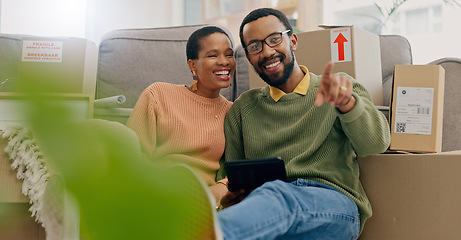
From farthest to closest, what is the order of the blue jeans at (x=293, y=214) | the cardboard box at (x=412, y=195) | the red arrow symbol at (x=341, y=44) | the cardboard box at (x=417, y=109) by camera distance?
the red arrow symbol at (x=341, y=44) < the cardboard box at (x=417, y=109) < the cardboard box at (x=412, y=195) < the blue jeans at (x=293, y=214)

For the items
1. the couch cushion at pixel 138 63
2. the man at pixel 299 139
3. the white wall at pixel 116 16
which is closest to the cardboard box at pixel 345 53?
the man at pixel 299 139

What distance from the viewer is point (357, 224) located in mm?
1072

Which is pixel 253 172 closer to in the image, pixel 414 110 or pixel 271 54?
pixel 271 54

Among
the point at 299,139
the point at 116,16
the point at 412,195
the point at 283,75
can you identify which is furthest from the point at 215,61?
the point at 116,16

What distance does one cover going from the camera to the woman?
123 centimetres

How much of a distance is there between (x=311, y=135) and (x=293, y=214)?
0.31 m

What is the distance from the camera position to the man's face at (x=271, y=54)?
3.98 ft

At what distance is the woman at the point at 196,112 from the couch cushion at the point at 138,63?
1.75 ft

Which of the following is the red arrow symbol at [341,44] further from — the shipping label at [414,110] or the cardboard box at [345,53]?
the shipping label at [414,110]

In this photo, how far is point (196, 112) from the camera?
1.30 m

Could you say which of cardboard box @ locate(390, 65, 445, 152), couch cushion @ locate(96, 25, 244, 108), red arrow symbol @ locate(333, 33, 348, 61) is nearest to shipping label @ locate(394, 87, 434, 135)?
cardboard box @ locate(390, 65, 445, 152)

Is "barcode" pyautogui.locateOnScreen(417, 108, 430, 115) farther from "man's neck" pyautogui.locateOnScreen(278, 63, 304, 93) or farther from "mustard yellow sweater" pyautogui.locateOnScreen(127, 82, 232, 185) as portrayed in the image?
"mustard yellow sweater" pyautogui.locateOnScreen(127, 82, 232, 185)

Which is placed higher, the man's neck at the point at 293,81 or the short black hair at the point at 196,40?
the short black hair at the point at 196,40

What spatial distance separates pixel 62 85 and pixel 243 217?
70cm
